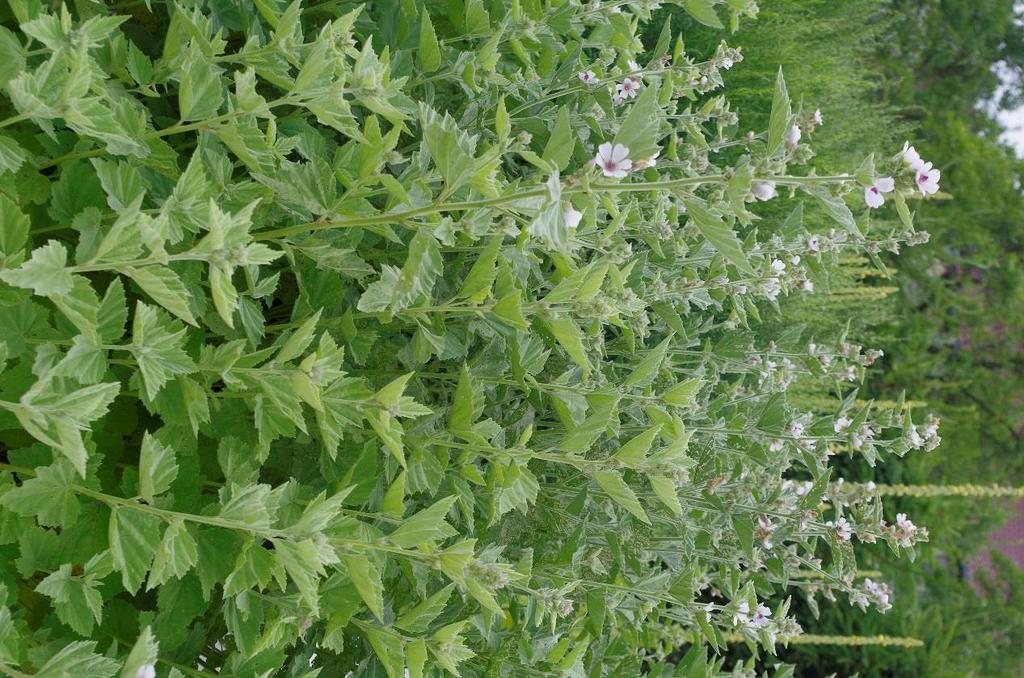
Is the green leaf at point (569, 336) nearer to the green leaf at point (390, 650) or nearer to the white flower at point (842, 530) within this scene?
the green leaf at point (390, 650)

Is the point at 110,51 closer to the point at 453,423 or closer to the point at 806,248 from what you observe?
the point at 453,423

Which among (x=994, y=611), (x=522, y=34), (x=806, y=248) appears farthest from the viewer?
(x=994, y=611)

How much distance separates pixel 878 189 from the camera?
23.9 inches

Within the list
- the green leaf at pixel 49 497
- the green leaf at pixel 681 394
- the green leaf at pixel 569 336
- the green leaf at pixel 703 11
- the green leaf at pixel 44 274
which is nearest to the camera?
the green leaf at pixel 44 274

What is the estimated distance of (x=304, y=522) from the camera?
0.54 metres

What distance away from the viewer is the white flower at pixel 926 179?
0.61 m

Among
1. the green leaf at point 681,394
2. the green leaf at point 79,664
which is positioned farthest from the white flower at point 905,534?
the green leaf at point 79,664

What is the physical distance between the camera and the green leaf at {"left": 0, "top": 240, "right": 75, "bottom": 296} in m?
0.45

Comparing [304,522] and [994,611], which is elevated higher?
[304,522]

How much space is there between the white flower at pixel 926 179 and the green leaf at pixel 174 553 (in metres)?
0.52

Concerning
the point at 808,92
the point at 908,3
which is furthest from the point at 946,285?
the point at 808,92

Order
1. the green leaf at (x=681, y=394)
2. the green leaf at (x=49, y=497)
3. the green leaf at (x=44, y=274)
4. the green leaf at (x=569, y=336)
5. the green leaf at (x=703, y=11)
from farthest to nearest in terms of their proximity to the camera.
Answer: the green leaf at (x=703, y=11) < the green leaf at (x=681, y=394) < the green leaf at (x=569, y=336) < the green leaf at (x=49, y=497) < the green leaf at (x=44, y=274)

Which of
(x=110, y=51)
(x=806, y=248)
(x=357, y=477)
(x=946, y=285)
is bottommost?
(x=946, y=285)

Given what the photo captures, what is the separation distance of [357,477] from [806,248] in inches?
24.4
